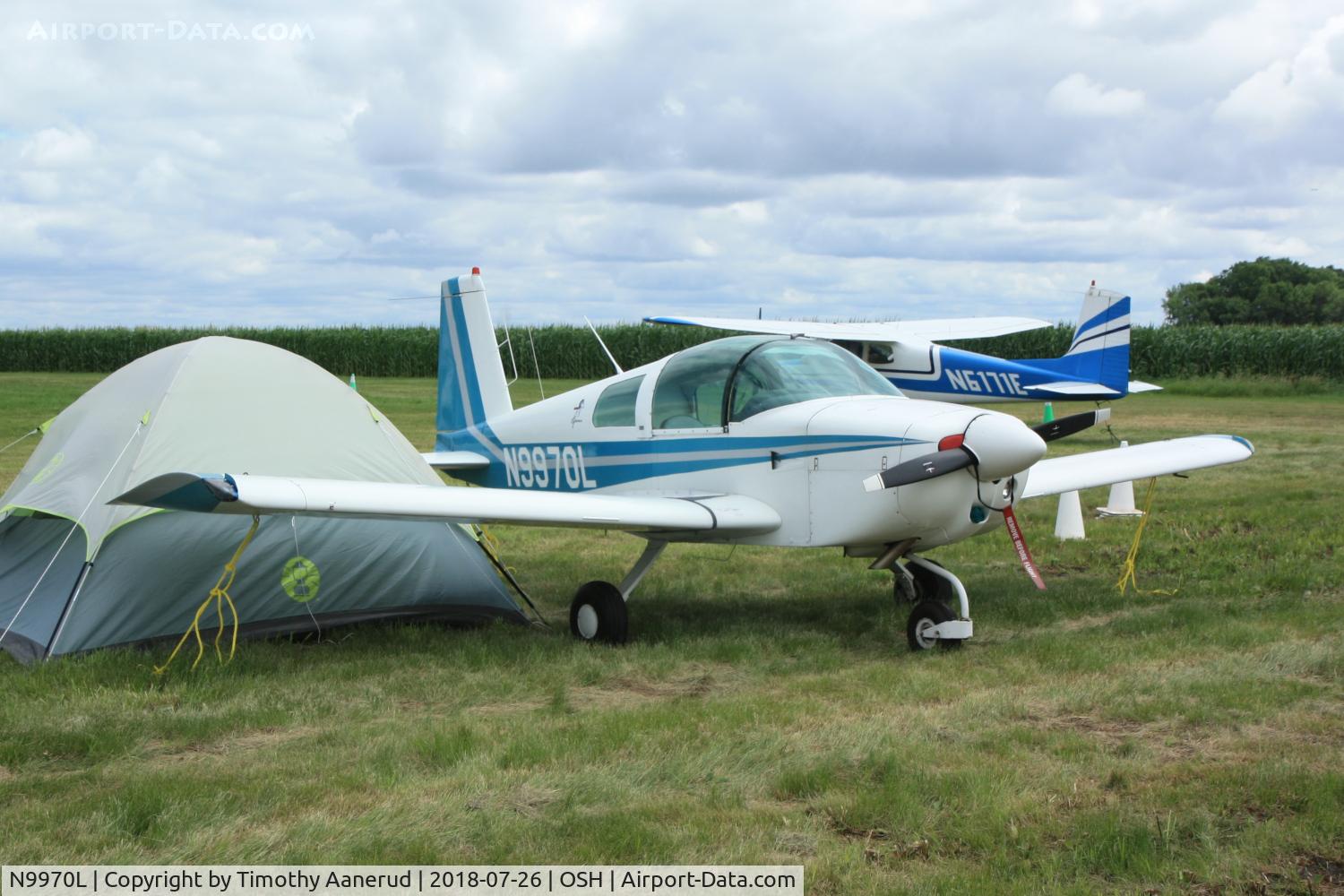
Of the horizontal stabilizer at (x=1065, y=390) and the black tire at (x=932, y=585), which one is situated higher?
the horizontal stabilizer at (x=1065, y=390)

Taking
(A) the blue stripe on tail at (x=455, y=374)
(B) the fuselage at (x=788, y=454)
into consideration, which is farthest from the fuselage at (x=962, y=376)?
(B) the fuselage at (x=788, y=454)

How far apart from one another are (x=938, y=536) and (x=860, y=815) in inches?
121

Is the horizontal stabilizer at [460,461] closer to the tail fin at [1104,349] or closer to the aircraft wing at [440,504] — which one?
the aircraft wing at [440,504]

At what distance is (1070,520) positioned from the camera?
1120 cm

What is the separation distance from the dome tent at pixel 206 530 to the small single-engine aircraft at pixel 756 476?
0.43 meters

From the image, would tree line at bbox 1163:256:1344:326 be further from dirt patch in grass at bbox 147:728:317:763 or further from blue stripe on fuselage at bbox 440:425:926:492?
dirt patch in grass at bbox 147:728:317:763

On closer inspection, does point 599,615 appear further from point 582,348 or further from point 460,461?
point 582,348

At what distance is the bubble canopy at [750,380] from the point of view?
7.66 metres

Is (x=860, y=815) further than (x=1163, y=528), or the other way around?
(x=1163, y=528)

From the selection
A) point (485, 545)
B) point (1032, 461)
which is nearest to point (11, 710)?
point (485, 545)

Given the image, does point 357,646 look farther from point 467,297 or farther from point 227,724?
point 467,297

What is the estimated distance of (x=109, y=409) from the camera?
25.4ft

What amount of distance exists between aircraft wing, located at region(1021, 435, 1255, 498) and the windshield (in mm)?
1606

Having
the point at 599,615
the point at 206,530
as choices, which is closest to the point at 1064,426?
the point at 599,615
